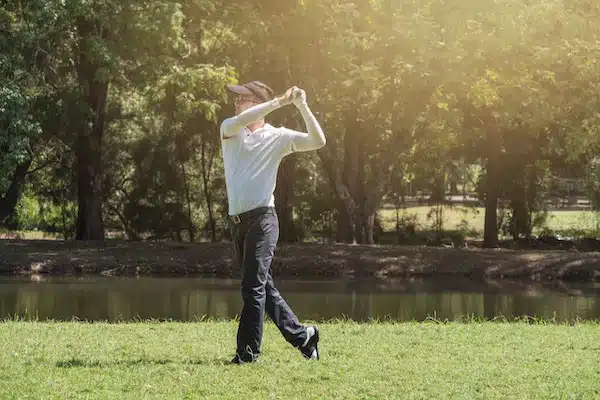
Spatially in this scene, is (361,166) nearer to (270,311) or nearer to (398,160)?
(398,160)

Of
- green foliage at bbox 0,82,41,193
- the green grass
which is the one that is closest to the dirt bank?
green foliage at bbox 0,82,41,193

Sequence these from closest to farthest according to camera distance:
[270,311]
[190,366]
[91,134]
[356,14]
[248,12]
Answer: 1. [190,366]
2. [270,311]
3. [356,14]
4. [248,12]
5. [91,134]

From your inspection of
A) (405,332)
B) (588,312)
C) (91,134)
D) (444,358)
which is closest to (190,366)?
(444,358)

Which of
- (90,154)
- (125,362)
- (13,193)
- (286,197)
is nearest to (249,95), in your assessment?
(125,362)

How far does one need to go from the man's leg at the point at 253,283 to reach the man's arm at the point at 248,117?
0.65 m

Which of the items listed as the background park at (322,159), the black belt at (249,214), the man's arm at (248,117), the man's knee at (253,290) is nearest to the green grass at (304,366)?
the man's knee at (253,290)

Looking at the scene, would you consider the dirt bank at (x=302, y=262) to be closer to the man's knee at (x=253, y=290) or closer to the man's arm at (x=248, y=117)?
the man's knee at (x=253, y=290)

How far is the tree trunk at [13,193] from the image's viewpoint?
29.8 metres

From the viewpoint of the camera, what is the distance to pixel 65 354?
7598 mm

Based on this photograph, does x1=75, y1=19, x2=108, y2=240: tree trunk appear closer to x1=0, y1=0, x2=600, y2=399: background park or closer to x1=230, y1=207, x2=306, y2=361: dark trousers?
x1=0, y1=0, x2=600, y2=399: background park

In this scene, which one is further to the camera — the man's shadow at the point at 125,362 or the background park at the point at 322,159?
the background park at the point at 322,159

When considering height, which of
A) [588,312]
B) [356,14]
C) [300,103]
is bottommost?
[588,312]

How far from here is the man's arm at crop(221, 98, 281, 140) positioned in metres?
7.07

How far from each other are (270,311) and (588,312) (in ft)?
34.5
